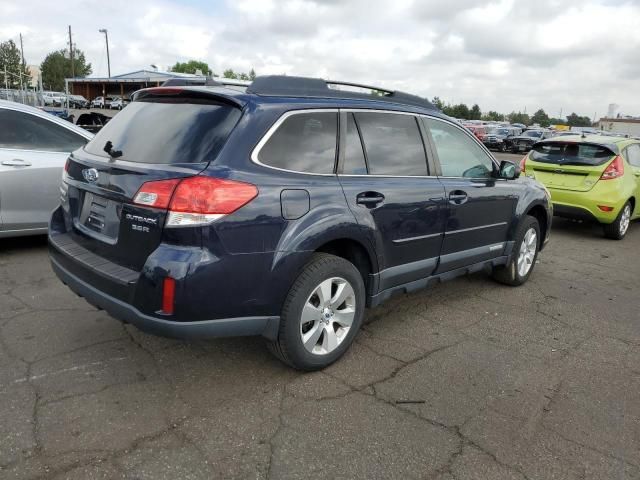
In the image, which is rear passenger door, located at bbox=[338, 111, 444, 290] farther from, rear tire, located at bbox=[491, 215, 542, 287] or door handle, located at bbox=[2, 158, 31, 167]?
door handle, located at bbox=[2, 158, 31, 167]

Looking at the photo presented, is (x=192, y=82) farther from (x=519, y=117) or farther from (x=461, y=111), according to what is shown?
(x=519, y=117)

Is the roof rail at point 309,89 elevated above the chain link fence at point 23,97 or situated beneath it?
elevated above

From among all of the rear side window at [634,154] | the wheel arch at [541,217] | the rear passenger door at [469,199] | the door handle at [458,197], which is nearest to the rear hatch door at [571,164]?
the rear side window at [634,154]

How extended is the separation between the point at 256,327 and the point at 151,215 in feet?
2.74

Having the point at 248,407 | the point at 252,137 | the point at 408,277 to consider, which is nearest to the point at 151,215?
the point at 252,137

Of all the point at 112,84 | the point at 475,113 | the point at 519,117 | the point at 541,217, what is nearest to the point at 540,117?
the point at 519,117

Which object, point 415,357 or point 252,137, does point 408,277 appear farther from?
point 252,137

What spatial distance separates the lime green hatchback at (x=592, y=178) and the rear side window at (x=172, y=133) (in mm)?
6156

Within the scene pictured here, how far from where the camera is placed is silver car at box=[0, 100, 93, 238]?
5.44 metres

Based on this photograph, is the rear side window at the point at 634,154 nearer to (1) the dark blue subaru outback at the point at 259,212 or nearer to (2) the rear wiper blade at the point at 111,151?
(1) the dark blue subaru outback at the point at 259,212

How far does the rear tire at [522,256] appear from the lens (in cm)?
521

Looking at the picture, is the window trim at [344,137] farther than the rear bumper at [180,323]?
Yes

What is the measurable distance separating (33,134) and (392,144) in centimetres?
410

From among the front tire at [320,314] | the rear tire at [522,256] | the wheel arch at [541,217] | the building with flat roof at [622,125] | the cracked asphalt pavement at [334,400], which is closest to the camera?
the cracked asphalt pavement at [334,400]
